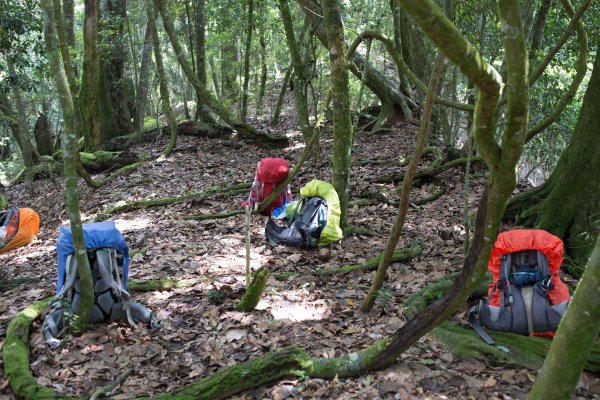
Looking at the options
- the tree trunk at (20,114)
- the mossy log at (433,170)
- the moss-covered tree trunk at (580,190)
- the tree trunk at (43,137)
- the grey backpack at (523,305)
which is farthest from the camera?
the tree trunk at (43,137)

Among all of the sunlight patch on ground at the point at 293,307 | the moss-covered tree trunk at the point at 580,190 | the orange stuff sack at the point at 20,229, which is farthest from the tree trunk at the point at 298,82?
the orange stuff sack at the point at 20,229

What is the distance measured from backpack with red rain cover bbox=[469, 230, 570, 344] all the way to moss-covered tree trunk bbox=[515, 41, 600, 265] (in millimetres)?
1135

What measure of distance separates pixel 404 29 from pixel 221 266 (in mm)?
8772

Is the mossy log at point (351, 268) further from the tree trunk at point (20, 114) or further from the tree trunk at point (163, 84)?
the tree trunk at point (20, 114)

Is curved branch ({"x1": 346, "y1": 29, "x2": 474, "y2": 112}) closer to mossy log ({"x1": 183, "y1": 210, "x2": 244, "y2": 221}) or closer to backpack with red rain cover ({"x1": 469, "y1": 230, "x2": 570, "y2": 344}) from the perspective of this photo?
backpack with red rain cover ({"x1": 469, "y1": 230, "x2": 570, "y2": 344})

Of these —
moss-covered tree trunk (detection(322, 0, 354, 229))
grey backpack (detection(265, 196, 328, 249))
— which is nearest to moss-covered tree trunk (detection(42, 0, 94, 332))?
grey backpack (detection(265, 196, 328, 249))

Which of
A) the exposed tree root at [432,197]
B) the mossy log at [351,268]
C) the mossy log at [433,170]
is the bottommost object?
the mossy log at [351,268]

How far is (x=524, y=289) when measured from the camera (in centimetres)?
416

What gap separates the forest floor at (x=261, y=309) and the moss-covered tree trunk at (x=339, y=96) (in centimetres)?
88

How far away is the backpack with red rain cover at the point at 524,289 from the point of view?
4.06 metres

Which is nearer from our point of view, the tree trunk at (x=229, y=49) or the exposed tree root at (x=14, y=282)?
the exposed tree root at (x=14, y=282)

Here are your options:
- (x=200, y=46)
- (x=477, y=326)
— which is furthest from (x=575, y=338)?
(x=200, y=46)

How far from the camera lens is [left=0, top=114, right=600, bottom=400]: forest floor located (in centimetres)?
350

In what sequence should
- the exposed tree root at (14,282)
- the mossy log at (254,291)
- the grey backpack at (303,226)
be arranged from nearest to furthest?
the mossy log at (254,291), the exposed tree root at (14,282), the grey backpack at (303,226)
